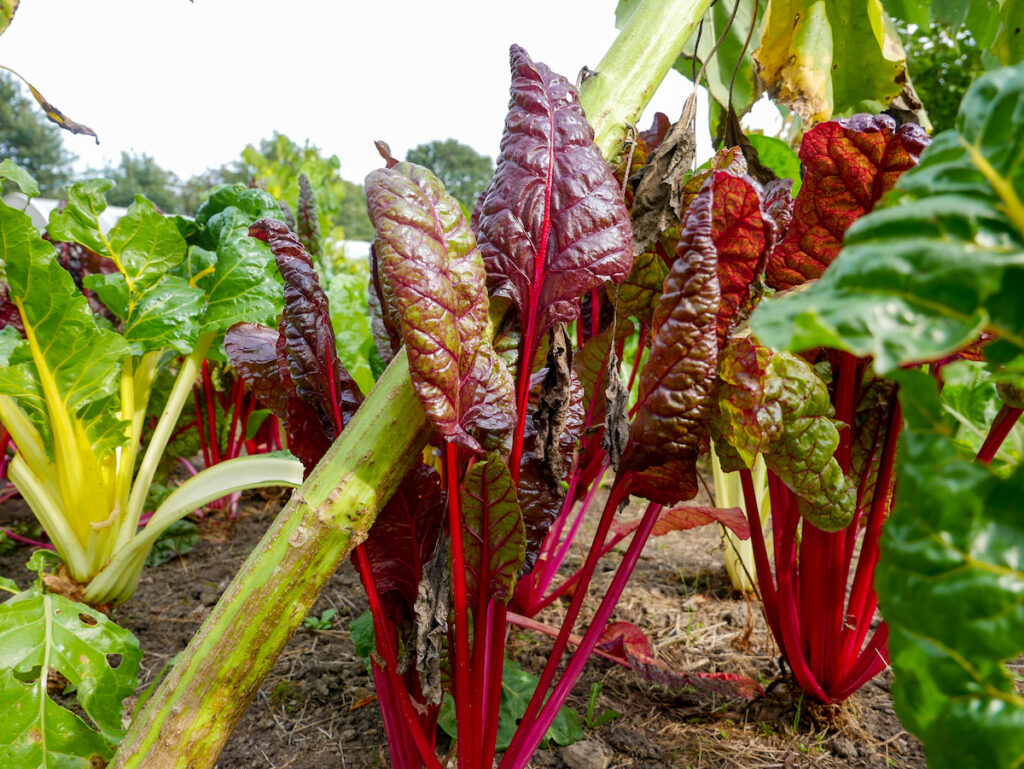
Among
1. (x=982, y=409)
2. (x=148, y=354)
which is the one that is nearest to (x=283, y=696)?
(x=148, y=354)

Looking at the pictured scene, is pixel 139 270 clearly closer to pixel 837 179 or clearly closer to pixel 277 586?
pixel 277 586

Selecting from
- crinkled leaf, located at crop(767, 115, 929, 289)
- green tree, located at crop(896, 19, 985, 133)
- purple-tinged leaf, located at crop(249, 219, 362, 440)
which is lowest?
purple-tinged leaf, located at crop(249, 219, 362, 440)

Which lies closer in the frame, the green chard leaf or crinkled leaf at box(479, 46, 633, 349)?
crinkled leaf at box(479, 46, 633, 349)

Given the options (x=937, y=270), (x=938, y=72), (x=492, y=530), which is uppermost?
(x=938, y=72)

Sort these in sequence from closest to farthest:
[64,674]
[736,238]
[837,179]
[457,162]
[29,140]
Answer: [736,238]
[837,179]
[64,674]
[29,140]
[457,162]

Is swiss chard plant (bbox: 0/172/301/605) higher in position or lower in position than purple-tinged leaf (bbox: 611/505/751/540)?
lower

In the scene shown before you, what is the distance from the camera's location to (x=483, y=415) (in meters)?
0.65

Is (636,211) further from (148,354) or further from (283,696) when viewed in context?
(148,354)

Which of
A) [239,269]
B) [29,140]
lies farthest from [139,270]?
[29,140]

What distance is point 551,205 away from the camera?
659 mm

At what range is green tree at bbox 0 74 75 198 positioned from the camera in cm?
3034

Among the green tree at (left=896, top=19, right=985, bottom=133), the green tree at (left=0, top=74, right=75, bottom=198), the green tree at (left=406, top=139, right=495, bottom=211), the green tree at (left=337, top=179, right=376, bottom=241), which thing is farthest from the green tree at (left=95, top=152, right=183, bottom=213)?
the green tree at (left=896, top=19, right=985, bottom=133)

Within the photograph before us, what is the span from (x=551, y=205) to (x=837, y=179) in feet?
1.34

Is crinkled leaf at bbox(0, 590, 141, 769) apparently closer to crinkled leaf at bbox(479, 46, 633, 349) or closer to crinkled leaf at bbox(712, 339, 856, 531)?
crinkled leaf at bbox(479, 46, 633, 349)
